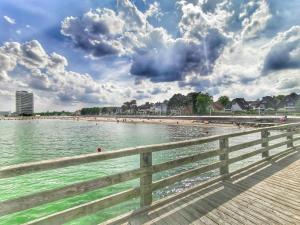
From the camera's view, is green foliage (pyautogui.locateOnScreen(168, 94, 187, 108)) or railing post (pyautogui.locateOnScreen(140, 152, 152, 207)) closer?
railing post (pyautogui.locateOnScreen(140, 152, 152, 207))

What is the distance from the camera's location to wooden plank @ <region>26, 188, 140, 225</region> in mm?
3523

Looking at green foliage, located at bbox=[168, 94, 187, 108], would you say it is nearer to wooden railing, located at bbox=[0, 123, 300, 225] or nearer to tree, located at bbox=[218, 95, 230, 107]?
tree, located at bbox=[218, 95, 230, 107]

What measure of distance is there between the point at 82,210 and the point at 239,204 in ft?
11.0

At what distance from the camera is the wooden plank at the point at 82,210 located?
11.6ft

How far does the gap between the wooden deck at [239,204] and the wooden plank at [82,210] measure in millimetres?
385

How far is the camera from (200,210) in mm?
5000

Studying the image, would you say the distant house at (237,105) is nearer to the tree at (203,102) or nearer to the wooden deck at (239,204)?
the tree at (203,102)

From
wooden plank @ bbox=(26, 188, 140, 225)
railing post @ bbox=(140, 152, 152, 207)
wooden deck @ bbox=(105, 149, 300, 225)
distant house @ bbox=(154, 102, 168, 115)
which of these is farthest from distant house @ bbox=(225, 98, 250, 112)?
wooden plank @ bbox=(26, 188, 140, 225)

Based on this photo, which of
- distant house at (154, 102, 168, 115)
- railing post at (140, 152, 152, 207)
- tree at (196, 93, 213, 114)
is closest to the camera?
railing post at (140, 152, 152, 207)

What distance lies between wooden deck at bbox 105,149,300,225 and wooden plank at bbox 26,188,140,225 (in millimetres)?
385

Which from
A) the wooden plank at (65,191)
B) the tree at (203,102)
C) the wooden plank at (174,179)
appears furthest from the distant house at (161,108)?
the wooden plank at (65,191)

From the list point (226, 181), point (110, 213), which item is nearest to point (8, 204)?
point (226, 181)

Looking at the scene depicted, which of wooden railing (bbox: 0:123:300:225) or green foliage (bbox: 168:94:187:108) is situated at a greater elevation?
green foliage (bbox: 168:94:187:108)

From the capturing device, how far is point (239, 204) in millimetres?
5379
